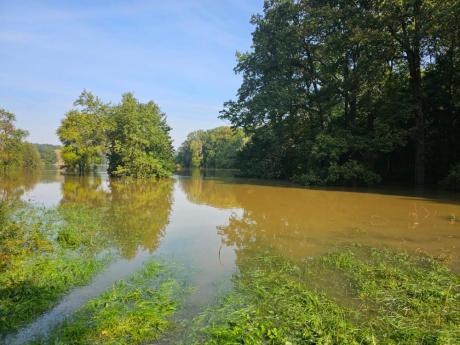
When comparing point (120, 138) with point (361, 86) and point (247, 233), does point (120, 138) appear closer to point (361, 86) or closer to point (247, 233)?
point (361, 86)

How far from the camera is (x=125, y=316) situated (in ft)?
12.5

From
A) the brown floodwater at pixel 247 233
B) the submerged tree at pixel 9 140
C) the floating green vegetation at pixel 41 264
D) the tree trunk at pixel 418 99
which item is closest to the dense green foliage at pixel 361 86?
the tree trunk at pixel 418 99

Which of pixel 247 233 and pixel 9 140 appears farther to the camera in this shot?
pixel 9 140

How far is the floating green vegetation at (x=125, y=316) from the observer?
340 cm

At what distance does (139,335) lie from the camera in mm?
3473

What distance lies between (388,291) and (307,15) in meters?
24.2

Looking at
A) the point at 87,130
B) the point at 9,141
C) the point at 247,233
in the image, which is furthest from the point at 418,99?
the point at 9,141

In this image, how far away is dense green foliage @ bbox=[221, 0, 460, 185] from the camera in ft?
64.4

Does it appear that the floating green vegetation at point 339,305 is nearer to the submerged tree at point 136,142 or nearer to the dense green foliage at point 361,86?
the dense green foliage at point 361,86

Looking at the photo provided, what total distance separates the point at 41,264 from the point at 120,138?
32496mm

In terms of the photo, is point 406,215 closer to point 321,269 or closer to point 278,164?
point 321,269

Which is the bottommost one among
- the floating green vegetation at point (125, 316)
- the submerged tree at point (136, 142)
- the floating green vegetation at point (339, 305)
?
the floating green vegetation at point (125, 316)

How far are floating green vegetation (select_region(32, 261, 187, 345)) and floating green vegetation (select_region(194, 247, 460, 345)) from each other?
0.53 metres

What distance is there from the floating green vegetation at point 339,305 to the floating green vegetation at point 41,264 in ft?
7.14
